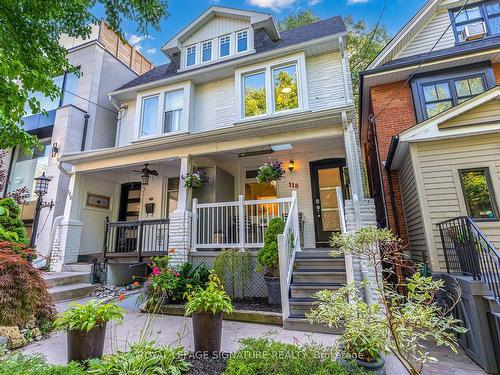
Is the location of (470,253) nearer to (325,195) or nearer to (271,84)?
(325,195)

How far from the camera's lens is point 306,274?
4910 millimetres

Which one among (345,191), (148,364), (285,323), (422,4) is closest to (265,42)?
(422,4)

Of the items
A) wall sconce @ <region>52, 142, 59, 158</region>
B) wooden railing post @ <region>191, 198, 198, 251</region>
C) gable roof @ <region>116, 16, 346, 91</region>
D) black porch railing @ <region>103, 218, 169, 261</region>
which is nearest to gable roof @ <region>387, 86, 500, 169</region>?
gable roof @ <region>116, 16, 346, 91</region>

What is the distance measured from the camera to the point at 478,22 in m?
7.03

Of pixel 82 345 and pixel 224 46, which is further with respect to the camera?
pixel 224 46

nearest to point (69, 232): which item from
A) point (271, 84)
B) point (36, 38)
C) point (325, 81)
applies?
point (36, 38)

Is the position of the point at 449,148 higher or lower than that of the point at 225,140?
lower

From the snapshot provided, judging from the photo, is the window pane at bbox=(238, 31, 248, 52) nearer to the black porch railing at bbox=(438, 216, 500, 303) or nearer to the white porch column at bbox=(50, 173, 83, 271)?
the white porch column at bbox=(50, 173, 83, 271)

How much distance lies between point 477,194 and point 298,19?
1628 centimetres

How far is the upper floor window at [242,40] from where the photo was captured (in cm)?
905

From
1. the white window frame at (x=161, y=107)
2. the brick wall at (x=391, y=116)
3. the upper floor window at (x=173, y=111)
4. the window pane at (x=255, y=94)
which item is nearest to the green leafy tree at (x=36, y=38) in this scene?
the white window frame at (x=161, y=107)

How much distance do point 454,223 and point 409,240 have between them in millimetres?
2120

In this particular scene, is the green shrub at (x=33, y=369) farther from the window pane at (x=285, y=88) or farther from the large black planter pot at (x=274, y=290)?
the window pane at (x=285, y=88)

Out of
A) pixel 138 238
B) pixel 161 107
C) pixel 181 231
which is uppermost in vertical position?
pixel 161 107
